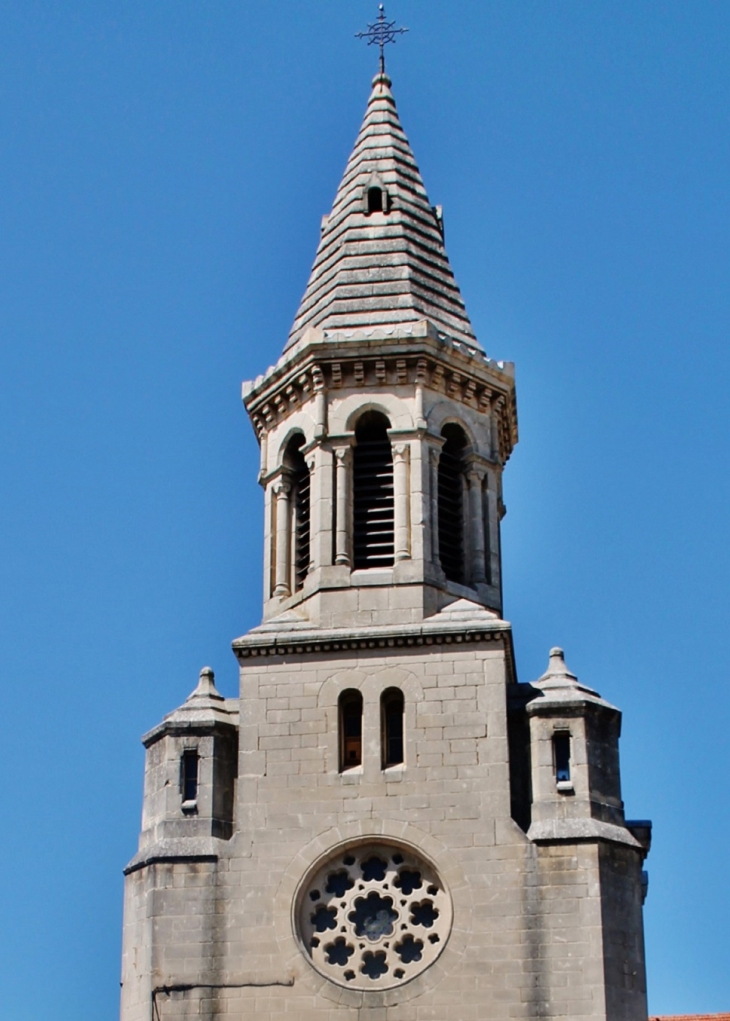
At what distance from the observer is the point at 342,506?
3644 centimetres

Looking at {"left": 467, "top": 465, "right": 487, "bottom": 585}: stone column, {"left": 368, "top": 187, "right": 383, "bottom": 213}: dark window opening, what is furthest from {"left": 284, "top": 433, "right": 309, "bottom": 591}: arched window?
{"left": 368, "top": 187, "right": 383, "bottom": 213}: dark window opening

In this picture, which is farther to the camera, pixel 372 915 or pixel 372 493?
pixel 372 493

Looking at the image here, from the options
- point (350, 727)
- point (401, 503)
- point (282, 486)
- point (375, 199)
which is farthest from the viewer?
point (375, 199)

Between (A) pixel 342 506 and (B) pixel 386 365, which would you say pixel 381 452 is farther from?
(B) pixel 386 365

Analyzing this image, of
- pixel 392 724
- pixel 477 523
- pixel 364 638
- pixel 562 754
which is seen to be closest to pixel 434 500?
pixel 477 523

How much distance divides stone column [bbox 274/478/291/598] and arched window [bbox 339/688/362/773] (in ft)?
8.23

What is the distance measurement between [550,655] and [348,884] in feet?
16.5

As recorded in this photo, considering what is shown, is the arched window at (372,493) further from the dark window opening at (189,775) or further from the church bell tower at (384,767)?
the dark window opening at (189,775)

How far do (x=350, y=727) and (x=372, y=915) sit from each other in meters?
3.09

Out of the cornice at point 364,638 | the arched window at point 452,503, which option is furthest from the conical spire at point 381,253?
the cornice at point 364,638

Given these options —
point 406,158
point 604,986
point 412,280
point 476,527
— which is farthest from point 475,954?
point 406,158

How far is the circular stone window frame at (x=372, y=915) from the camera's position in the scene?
109 feet

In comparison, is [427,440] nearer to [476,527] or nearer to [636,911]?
[476,527]

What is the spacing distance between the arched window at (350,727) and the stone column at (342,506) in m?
2.29
